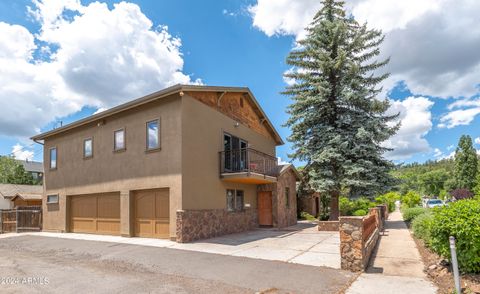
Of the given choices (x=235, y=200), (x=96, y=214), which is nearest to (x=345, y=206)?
(x=235, y=200)

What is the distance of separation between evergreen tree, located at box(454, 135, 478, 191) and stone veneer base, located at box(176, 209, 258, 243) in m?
36.6

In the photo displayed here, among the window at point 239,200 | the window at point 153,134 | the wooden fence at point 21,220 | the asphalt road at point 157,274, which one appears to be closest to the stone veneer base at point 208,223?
the window at point 239,200

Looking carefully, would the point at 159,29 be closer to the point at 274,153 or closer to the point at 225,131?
the point at 225,131

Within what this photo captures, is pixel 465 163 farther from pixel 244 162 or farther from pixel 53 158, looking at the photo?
pixel 53 158

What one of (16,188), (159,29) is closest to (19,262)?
(159,29)

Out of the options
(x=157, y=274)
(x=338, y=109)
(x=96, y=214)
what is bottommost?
(x=157, y=274)

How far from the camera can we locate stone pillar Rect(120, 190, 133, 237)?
13803 millimetres

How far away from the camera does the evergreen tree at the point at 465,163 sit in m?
39.5

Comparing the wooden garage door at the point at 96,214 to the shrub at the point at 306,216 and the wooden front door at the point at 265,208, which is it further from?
the shrub at the point at 306,216

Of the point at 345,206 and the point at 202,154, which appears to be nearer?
the point at 202,154

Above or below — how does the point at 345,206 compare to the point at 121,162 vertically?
below

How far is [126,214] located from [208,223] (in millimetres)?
3864

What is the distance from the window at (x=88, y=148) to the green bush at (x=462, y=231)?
1542 centimetres

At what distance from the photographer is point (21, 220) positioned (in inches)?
740
